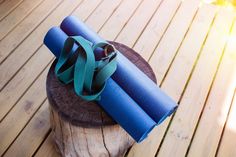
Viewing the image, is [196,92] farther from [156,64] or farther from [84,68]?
[84,68]

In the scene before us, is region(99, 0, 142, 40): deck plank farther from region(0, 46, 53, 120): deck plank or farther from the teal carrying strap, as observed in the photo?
the teal carrying strap

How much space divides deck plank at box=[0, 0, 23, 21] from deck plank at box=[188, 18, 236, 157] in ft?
4.81

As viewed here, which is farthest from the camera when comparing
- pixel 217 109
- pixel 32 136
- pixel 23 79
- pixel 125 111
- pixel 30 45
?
pixel 30 45

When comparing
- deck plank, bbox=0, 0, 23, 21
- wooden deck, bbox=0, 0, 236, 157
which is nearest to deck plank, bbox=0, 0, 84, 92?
wooden deck, bbox=0, 0, 236, 157

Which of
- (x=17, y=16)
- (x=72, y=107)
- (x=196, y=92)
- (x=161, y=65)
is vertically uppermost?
(x=17, y=16)

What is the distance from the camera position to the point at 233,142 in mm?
1612

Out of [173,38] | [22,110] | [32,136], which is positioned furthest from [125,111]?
[173,38]

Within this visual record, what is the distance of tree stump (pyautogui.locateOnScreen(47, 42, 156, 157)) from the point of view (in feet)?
3.84

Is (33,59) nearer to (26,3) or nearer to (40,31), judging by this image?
(40,31)

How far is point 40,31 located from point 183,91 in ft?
3.31

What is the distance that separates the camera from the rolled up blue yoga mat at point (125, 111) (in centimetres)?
109

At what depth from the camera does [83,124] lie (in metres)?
1.16

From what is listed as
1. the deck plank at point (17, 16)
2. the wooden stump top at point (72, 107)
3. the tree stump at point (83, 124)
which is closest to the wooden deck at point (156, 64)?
the deck plank at point (17, 16)

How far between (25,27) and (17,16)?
0.43ft
